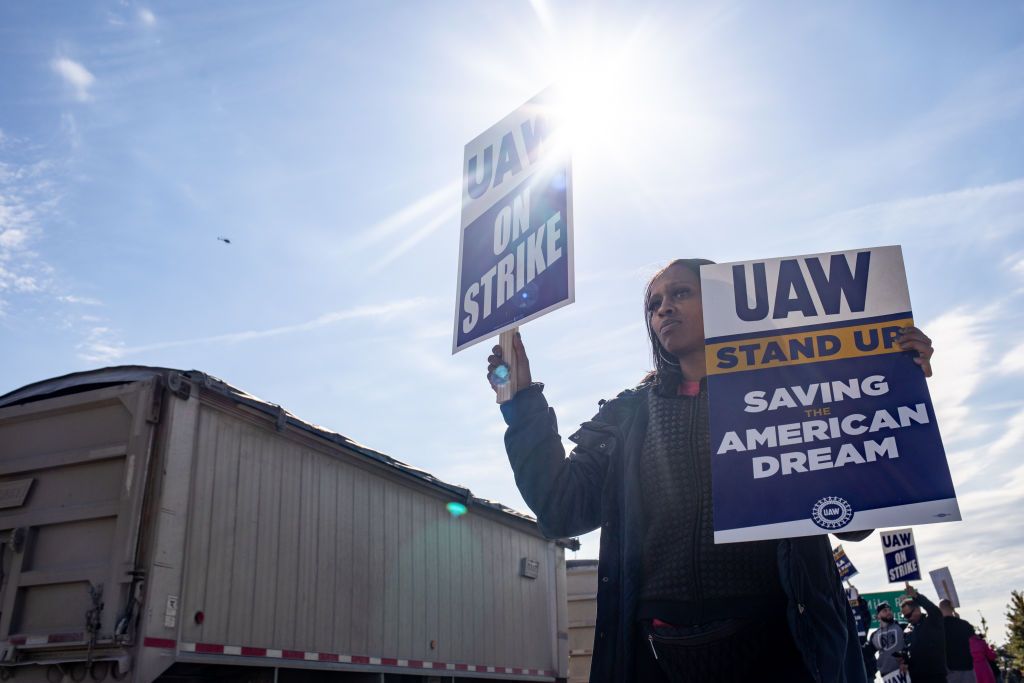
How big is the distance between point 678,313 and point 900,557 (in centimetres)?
1169

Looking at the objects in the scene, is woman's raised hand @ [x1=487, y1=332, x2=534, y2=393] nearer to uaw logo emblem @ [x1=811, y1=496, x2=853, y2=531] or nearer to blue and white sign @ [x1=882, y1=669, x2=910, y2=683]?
uaw logo emblem @ [x1=811, y1=496, x2=853, y2=531]

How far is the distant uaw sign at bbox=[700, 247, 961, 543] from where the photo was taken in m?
2.40

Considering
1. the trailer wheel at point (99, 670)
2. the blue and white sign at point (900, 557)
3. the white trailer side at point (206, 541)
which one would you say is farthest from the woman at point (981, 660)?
the trailer wheel at point (99, 670)

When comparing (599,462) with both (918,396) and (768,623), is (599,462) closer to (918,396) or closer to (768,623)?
(768,623)

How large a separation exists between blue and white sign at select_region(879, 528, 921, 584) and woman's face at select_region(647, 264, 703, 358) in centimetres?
1097

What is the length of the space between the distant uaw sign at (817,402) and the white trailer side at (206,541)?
6.01 metres

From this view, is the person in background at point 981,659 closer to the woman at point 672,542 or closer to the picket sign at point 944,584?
A: the picket sign at point 944,584

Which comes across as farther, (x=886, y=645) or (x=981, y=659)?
(x=981, y=659)

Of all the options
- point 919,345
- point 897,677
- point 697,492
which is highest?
point 919,345

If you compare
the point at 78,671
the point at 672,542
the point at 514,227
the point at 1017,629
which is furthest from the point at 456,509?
the point at 1017,629

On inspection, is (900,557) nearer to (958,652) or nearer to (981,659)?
(981,659)

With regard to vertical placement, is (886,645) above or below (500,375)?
below

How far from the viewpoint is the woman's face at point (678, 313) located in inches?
121

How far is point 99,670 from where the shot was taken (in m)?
7.02
